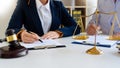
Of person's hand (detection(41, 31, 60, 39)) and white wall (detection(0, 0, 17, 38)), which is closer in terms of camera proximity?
person's hand (detection(41, 31, 60, 39))

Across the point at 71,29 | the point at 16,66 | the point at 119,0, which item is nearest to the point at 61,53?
the point at 16,66

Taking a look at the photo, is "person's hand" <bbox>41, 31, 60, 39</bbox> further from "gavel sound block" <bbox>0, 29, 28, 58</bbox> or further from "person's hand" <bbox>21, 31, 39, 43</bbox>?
"gavel sound block" <bbox>0, 29, 28, 58</bbox>

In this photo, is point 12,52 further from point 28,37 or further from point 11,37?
point 28,37

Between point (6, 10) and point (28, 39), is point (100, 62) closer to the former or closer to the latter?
point (28, 39)

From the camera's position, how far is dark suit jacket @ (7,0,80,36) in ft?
5.46

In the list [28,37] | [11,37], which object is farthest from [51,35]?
[11,37]

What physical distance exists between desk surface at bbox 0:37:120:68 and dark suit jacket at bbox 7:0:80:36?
1.81 ft

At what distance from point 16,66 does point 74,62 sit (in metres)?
0.24

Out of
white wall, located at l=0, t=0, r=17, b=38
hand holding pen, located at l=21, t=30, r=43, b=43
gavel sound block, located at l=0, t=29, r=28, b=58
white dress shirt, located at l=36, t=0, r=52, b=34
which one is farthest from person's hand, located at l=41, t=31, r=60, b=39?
white wall, located at l=0, t=0, r=17, b=38

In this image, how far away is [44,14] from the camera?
1701 mm

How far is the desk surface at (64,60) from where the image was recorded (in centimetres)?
85

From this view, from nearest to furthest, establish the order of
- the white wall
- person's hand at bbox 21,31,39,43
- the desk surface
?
the desk surface < person's hand at bbox 21,31,39,43 < the white wall

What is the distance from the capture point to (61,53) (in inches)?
41.1

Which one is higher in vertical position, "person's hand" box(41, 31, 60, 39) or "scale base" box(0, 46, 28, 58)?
"scale base" box(0, 46, 28, 58)
